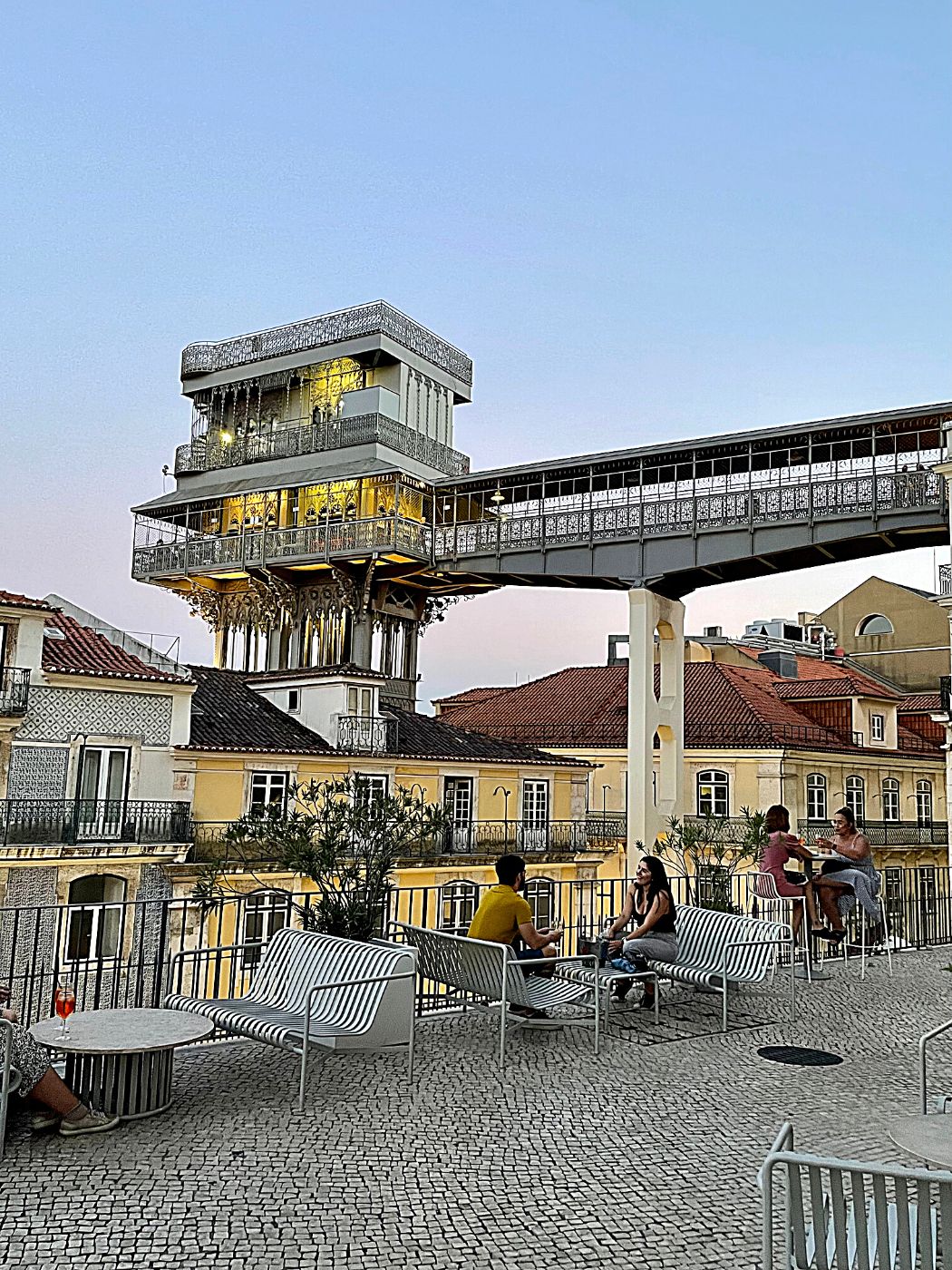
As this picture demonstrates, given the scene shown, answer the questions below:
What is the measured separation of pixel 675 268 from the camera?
2597 centimetres

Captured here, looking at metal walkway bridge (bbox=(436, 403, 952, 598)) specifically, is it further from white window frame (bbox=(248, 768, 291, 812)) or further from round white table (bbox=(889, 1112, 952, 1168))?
round white table (bbox=(889, 1112, 952, 1168))

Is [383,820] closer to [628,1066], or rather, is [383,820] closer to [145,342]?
[628,1066]

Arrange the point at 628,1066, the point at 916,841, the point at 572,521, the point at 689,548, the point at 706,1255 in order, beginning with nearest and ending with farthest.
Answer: the point at 706,1255, the point at 628,1066, the point at 689,548, the point at 572,521, the point at 916,841

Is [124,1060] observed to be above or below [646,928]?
below

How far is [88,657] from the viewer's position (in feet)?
90.6

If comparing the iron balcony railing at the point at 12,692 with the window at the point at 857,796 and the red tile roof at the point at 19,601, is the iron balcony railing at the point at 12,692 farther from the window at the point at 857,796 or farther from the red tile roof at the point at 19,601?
the window at the point at 857,796

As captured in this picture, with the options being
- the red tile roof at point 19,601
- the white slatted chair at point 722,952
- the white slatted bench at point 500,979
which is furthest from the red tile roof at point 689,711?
the white slatted bench at point 500,979

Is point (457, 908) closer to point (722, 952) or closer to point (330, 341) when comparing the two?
point (330, 341)

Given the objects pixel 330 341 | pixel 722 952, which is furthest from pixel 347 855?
pixel 330 341

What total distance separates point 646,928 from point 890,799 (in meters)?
33.9

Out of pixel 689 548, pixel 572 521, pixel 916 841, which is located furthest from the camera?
pixel 916 841

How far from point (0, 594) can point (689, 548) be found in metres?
17.4

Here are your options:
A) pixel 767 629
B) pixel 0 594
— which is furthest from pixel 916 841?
pixel 0 594

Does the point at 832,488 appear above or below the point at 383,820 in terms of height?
above
